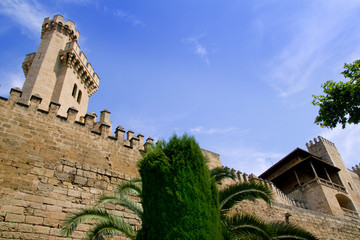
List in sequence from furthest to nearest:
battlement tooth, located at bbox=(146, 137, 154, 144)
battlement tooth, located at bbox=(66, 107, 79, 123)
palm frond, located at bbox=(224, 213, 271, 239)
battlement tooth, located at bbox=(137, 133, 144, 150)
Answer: battlement tooth, located at bbox=(146, 137, 154, 144), battlement tooth, located at bbox=(137, 133, 144, 150), battlement tooth, located at bbox=(66, 107, 79, 123), palm frond, located at bbox=(224, 213, 271, 239)

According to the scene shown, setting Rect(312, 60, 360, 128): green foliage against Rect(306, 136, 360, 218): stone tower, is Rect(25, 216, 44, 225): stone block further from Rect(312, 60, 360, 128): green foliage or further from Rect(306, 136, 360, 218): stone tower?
Rect(306, 136, 360, 218): stone tower

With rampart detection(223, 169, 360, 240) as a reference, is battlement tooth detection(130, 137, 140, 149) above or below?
above

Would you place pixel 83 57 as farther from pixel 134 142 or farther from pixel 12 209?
pixel 12 209

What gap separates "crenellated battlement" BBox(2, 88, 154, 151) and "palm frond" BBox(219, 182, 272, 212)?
14.4ft

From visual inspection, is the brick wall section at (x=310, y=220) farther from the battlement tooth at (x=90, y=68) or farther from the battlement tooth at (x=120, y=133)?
the battlement tooth at (x=90, y=68)

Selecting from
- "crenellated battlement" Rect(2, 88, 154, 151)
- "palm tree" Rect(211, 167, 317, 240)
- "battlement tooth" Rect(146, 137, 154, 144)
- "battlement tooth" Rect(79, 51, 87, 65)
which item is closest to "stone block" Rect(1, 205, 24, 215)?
"crenellated battlement" Rect(2, 88, 154, 151)

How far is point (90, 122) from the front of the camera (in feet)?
33.5

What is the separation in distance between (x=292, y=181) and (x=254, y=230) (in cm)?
1957

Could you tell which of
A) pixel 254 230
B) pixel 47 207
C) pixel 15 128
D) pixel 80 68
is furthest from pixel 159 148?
pixel 80 68

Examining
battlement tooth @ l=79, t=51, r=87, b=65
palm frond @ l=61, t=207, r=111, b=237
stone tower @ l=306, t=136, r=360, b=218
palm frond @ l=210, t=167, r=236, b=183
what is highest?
battlement tooth @ l=79, t=51, r=87, b=65

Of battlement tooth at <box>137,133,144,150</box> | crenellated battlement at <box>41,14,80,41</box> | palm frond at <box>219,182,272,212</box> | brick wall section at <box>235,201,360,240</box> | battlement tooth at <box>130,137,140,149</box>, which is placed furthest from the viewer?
crenellated battlement at <box>41,14,80,41</box>

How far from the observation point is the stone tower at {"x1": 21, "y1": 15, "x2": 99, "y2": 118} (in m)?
15.5

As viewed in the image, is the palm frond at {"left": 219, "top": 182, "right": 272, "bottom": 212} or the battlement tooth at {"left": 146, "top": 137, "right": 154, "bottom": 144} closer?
the palm frond at {"left": 219, "top": 182, "right": 272, "bottom": 212}

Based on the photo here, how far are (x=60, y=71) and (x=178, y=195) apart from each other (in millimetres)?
14361
